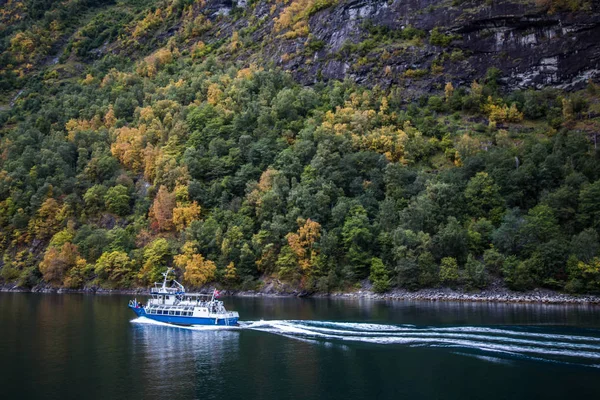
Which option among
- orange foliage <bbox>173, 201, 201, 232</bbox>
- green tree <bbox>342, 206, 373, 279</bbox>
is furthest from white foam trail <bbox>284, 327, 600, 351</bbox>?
orange foliage <bbox>173, 201, 201, 232</bbox>

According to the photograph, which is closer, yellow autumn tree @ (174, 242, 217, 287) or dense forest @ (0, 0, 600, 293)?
dense forest @ (0, 0, 600, 293)

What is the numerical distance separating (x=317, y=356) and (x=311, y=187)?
70.2 m

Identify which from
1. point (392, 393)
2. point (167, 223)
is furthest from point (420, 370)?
point (167, 223)

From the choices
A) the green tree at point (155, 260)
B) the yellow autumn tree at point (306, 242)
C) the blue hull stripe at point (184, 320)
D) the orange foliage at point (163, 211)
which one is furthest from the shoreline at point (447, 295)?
the blue hull stripe at point (184, 320)

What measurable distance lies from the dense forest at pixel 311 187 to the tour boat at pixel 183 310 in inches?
1406

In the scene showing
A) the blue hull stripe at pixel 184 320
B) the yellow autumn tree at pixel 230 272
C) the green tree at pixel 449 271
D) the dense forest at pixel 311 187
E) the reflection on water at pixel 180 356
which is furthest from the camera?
the yellow autumn tree at pixel 230 272

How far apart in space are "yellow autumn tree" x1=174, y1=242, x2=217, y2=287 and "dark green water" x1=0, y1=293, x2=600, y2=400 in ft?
115

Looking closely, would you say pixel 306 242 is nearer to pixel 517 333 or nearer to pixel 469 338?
pixel 469 338

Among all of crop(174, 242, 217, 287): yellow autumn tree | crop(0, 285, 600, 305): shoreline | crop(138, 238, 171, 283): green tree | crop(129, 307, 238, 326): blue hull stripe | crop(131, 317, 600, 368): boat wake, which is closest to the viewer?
crop(131, 317, 600, 368): boat wake

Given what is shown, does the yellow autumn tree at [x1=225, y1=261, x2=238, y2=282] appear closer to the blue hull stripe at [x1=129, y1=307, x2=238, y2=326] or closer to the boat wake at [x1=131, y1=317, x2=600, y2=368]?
the blue hull stripe at [x1=129, y1=307, x2=238, y2=326]

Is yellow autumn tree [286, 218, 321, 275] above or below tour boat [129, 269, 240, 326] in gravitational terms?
above

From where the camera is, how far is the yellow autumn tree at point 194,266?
351 ft

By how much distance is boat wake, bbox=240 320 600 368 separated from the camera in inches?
1745

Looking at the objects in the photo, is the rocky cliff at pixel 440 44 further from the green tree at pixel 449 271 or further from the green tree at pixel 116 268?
the green tree at pixel 116 268
